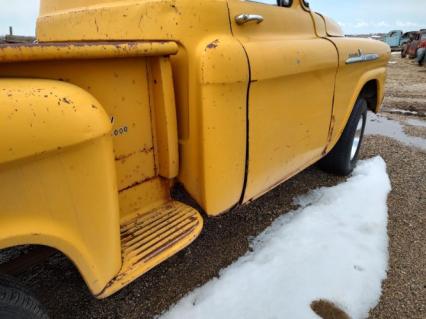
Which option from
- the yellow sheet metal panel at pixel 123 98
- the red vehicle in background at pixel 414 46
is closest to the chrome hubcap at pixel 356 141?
the yellow sheet metal panel at pixel 123 98

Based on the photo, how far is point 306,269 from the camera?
2385 mm

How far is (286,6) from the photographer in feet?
8.45

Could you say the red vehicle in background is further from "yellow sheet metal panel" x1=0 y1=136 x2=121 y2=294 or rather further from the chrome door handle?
"yellow sheet metal panel" x1=0 y1=136 x2=121 y2=294

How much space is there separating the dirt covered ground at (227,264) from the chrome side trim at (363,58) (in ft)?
4.25

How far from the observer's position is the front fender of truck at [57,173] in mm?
1104

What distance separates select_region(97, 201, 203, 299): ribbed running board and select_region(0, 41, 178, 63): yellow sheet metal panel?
2.79 feet

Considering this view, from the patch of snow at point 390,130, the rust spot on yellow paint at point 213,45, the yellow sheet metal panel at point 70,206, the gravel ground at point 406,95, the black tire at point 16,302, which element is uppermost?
the rust spot on yellow paint at point 213,45

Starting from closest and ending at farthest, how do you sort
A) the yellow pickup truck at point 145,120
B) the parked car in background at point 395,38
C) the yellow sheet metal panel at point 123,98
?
the yellow pickup truck at point 145,120
the yellow sheet metal panel at point 123,98
the parked car in background at point 395,38

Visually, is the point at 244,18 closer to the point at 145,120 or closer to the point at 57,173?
the point at 145,120

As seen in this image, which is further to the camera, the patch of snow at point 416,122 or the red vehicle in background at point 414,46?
the red vehicle in background at point 414,46

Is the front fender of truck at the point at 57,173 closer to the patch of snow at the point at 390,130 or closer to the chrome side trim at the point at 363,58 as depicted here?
the chrome side trim at the point at 363,58

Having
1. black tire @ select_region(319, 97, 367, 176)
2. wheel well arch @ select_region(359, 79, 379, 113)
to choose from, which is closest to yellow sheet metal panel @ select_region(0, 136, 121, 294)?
black tire @ select_region(319, 97, 367, 176)

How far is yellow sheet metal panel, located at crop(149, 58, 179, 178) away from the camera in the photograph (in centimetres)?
173

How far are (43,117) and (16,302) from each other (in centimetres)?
67
